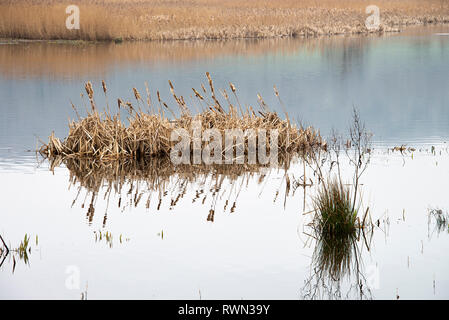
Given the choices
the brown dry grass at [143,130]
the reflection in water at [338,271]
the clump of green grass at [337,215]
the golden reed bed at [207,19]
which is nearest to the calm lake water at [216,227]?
the reflection in water at [338,271]

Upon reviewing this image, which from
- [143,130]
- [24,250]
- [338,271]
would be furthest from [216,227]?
[143,130]

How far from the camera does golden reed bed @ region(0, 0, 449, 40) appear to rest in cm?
2986

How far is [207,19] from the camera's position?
32656mm

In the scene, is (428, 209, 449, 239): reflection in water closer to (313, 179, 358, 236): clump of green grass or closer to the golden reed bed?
(313, 179, 358, 236): clump of green grass

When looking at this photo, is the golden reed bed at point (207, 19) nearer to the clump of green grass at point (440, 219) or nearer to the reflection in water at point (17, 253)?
the clump of green grass at point (440, 219)

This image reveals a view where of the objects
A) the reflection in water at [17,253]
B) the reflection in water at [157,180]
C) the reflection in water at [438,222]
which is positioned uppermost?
the reflection in water at [157,180]

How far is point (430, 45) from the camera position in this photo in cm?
2870

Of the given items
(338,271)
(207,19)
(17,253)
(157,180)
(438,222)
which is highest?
(207,19)

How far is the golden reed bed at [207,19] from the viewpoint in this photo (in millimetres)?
29859

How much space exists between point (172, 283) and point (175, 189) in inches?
125

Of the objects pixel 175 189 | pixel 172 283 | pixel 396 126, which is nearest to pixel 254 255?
pixel 172 283

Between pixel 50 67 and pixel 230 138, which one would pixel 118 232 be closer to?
pixel 230 138

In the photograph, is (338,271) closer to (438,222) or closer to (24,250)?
(438,222)
